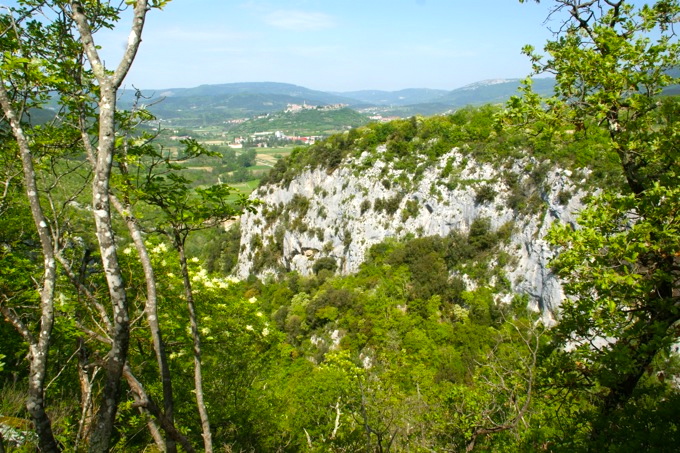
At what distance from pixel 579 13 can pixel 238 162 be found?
12548 cm

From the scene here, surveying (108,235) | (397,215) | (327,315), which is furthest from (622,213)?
(397,215)

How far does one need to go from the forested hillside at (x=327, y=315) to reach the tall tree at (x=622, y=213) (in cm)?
4

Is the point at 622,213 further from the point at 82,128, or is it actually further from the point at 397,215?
the point at 397,215

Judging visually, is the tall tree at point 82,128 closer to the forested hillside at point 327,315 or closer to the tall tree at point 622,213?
the forested hillside at point 327,315

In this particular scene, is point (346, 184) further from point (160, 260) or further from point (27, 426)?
point (27, 426)

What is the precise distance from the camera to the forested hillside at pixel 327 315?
183 inches

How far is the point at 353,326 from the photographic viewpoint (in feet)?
99.0

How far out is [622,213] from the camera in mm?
5391

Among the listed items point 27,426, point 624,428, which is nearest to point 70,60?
point 27,426

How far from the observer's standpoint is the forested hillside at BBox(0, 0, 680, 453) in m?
4.65

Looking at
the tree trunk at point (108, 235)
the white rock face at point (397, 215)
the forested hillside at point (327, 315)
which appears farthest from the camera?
the white rock face at point (397, 215)

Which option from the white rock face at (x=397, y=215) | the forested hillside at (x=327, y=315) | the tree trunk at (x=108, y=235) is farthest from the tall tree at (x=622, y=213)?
the white rock face at (x=397, y=215)

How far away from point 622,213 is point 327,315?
91.7ft

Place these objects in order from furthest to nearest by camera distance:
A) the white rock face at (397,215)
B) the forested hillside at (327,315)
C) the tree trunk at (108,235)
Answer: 1. the white rock face at (397,215)
2. the forested hillside at (327,315)
3. the tree trunk at (108,235)
